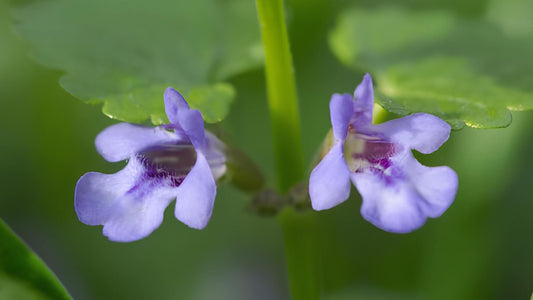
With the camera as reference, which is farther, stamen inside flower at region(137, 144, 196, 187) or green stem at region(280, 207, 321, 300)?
green stem at region(280, 207, 321, 300)

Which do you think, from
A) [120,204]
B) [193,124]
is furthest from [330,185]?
[120,204]

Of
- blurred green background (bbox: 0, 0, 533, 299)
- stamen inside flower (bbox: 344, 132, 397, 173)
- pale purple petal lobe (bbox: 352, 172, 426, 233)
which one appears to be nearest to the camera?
pale purple petal lobe (bbox: 352, 172, 426, 233)

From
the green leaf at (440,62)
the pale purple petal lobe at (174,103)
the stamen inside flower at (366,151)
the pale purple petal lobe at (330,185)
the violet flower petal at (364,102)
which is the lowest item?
the green leaf at (440,62)

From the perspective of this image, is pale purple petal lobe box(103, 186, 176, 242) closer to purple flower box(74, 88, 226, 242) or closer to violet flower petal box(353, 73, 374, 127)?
purple flower box(74, 88, 226, 242)

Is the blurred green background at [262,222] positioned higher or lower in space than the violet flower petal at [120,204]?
lower

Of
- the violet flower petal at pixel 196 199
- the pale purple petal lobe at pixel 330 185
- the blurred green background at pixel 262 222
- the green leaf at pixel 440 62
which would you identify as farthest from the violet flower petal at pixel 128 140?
the blurred green background at pixel 262 222

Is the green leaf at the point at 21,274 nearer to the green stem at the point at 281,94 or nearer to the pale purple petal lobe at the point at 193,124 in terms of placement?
the pale purple petal lobe at the point at 193,124

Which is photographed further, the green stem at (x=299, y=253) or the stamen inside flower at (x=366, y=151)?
the green stem at (x=299, y=253)

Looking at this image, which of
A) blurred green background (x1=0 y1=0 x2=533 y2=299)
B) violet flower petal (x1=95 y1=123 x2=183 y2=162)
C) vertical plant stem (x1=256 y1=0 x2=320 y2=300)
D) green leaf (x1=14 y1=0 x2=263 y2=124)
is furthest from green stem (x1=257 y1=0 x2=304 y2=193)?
blurred green background (x1=0 y1=0 x2=533 y2=299)
